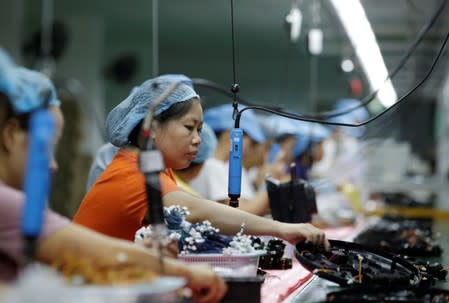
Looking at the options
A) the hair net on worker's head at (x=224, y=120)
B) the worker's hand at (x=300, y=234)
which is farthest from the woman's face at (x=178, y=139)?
the hair net on worker's head at (x=224, y=120)

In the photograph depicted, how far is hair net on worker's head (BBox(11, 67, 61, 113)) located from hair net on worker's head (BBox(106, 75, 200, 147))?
2.58ft

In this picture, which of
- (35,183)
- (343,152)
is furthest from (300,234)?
(343,152)

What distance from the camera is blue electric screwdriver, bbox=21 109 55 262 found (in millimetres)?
1274

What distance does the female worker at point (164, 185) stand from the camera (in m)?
2.30

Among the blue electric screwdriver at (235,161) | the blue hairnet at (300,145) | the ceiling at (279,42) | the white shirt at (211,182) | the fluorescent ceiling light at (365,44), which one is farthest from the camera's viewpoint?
the ceiling at (279,42)

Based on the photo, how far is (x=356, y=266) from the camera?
89.9 inches

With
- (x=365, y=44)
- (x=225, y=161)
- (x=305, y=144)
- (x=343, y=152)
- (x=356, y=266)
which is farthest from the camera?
(x=343, y=152)

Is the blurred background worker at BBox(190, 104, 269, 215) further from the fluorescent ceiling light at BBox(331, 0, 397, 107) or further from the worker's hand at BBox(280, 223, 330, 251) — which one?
the worker's hand at BBox(280, 223, 330, 251)

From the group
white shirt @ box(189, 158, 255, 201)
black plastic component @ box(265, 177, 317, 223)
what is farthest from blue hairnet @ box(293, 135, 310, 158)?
black plastic component @ box(265, 177, 317, 223)

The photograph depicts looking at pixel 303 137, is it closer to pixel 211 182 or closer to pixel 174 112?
pixel 211 182

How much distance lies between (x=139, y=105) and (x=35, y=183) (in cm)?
114

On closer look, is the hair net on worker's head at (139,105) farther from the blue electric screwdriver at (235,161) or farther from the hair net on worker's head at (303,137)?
the hair net on worker's head at (303,137)

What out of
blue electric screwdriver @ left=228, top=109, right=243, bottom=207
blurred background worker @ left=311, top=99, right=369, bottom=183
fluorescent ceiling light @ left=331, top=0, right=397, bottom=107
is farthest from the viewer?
blurred background worker @ left=311, top=99, right=369, bottom=183

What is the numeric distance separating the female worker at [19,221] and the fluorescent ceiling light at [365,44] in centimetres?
307
